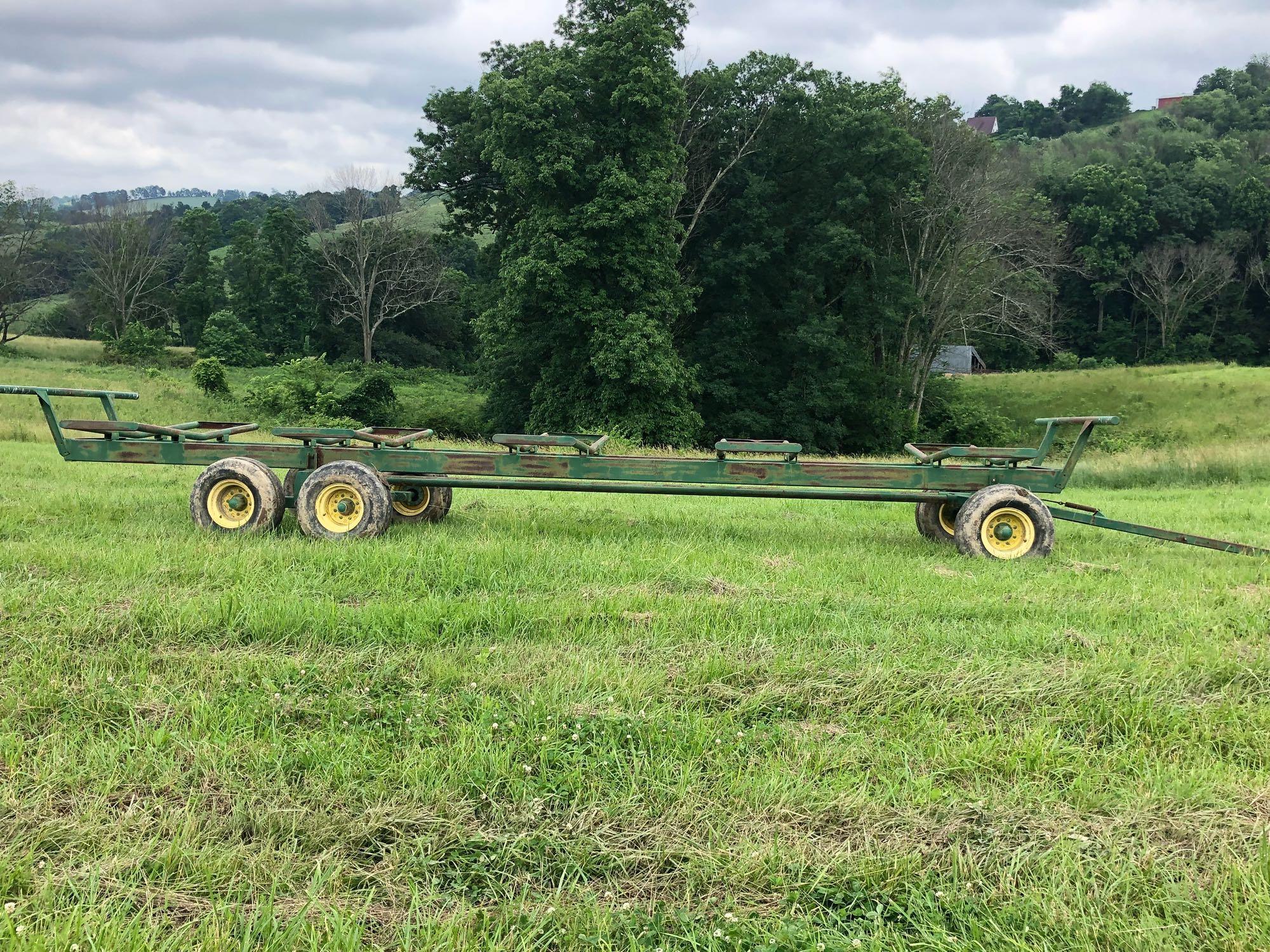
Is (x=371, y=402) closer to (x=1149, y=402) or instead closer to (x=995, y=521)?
(x=995, y=521)

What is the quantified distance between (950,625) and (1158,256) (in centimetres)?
7091

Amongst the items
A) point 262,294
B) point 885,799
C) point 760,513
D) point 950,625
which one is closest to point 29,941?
point 885,799

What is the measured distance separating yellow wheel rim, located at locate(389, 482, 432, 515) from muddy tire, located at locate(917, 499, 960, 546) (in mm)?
5053

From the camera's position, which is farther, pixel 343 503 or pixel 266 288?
pixel 266 288

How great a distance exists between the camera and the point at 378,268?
193 ft

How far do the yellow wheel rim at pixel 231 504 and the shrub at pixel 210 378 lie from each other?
34.2 m

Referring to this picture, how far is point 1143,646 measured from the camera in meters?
4.61

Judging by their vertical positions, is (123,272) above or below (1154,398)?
above

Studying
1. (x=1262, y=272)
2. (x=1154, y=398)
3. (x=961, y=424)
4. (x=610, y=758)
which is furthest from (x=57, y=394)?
(x=1262, y=272)

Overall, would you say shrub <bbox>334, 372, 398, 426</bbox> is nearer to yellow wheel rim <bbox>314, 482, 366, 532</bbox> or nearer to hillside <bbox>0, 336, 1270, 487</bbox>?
hillside <bbox>0, 336, 1270, 487</bbox>

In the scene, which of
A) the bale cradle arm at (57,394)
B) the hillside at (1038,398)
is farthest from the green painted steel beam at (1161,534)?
the hillside at (1038,398)

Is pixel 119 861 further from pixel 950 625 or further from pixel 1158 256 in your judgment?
pixel 1158 256

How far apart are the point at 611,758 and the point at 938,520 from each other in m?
5.95

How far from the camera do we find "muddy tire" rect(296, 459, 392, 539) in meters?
6.88
